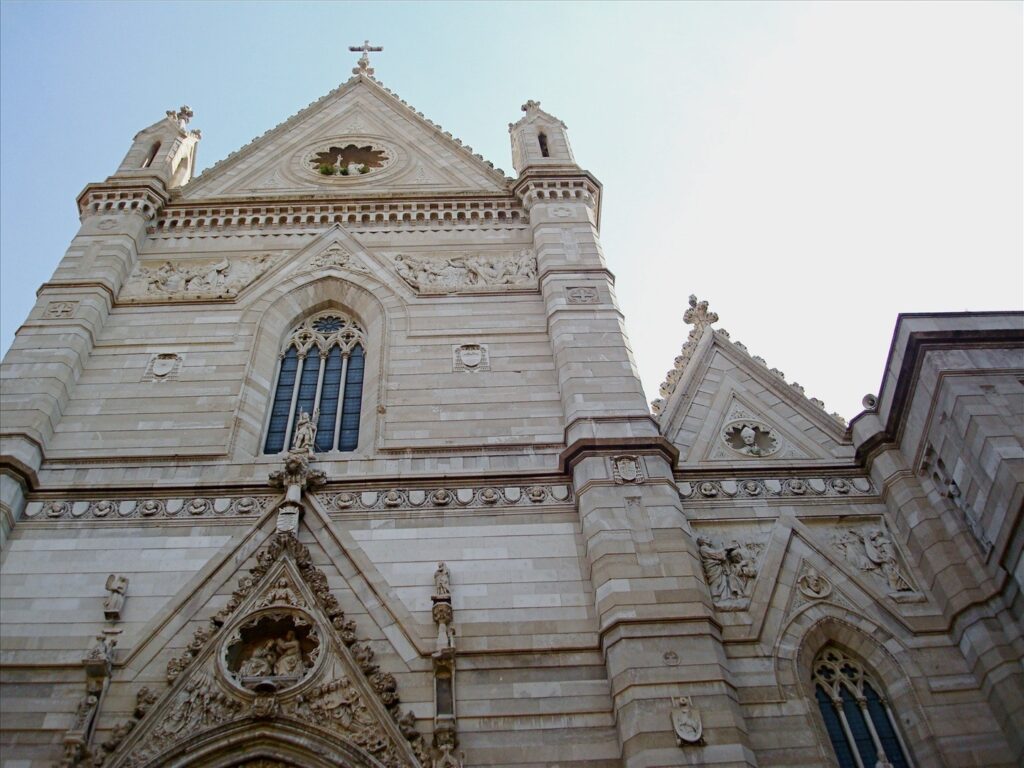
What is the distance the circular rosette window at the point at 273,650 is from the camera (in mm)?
10023

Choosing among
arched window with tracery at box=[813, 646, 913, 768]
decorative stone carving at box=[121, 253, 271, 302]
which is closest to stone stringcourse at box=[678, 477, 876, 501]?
arched window with tracery at box=[813, 646, 913, 768]

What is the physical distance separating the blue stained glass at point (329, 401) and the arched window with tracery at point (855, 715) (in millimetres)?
7163

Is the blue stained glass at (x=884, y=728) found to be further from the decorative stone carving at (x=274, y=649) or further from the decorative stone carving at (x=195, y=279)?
the decorative stone carving at (x=195, y=279)

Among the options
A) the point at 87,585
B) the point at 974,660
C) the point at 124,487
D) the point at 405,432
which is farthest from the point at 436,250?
the point at 974,660

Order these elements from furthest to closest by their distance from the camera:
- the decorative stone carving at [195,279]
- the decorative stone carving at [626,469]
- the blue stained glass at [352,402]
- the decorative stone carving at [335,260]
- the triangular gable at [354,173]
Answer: the triangular gable at [354,173]
the decorative stone carving at [335,260]
the decorative stone carving at [195,279]
the blue stained glass at [352,402]
the decorative stone carving at [626,469]

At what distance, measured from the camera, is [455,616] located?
1062cm

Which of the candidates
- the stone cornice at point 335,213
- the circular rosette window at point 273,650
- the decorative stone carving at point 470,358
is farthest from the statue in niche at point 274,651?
the stone cornice at point 335,213

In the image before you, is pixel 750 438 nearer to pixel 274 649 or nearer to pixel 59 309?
pixel 274 649

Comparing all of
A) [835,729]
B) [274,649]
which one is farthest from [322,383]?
[835,729]

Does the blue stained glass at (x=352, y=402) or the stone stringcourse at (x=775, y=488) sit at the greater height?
the blue stained glass at (x=352, y=402)

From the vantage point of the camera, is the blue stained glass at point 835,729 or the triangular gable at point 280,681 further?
the blue stained glass at point 835,729

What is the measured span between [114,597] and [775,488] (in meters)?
8.15

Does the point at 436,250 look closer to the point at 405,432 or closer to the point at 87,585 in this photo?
the point at 405,432

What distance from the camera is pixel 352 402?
14266mm
